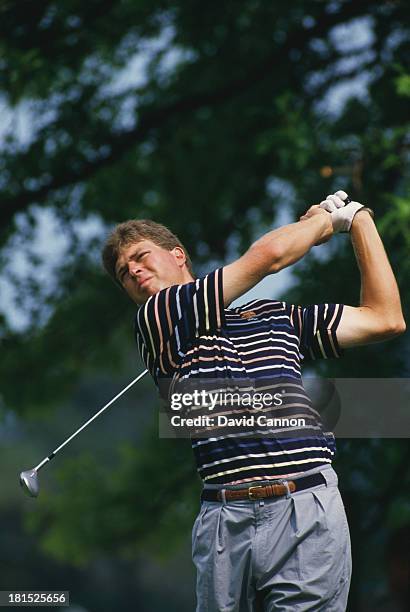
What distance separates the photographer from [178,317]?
2.68 metres

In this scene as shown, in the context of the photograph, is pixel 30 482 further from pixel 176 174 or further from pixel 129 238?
pixel 176 174

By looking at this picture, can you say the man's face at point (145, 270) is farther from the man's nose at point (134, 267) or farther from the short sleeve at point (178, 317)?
the short sleeve at point (178, 317)

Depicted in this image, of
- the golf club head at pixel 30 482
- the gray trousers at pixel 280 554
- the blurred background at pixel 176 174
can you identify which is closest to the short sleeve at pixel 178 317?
the gray trousers at pixel 280 554

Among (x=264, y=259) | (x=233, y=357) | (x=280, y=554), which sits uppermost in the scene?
(x=264, y=259)

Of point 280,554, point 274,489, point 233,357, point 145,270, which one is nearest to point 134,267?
point 145,270

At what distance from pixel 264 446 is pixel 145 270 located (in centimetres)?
67

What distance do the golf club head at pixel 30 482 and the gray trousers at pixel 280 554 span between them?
2.12 ft

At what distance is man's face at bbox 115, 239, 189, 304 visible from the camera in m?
2.95

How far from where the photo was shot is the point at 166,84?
844 centimetres

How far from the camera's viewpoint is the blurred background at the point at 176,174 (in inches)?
264

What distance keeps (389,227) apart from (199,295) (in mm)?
3634

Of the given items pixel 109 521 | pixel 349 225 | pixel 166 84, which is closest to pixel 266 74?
pixel 166 84

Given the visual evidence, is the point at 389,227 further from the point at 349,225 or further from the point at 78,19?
the point at 349,225

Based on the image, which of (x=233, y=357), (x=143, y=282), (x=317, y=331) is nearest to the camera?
(x=233, y=357)
